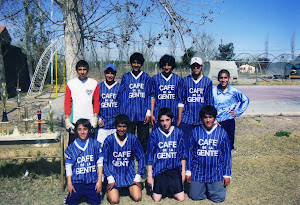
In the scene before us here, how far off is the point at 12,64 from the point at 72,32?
13.9m

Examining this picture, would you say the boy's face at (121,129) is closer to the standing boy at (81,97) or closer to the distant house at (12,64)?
the standing boy at (81,97)

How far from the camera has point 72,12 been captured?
4910mm

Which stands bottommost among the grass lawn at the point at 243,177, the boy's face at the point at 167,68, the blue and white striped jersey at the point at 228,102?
the grass lawn at the point at 243,177

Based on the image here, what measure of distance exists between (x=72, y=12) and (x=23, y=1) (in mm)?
1183

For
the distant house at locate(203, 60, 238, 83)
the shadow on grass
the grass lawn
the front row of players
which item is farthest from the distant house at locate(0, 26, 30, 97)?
the distant house at locate(203, 60, 238, 83)

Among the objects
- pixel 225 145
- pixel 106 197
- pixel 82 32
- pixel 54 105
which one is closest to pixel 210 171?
pixel 225 145

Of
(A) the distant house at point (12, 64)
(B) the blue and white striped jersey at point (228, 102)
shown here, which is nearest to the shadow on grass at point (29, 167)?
(B) the blue and white striped jersey at point (228, 102)

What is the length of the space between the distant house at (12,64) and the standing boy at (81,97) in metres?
12.3

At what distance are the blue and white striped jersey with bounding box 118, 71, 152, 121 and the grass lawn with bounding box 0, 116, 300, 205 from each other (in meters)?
1.26

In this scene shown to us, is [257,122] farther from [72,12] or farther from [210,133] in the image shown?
[72,12]

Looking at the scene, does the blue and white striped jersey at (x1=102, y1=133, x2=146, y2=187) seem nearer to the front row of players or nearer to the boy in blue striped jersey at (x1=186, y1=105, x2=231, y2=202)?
the front row of players

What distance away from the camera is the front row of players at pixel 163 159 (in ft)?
12.3

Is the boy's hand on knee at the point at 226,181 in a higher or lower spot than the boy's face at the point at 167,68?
lower

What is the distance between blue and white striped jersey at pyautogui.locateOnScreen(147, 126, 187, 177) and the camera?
3867 mm
